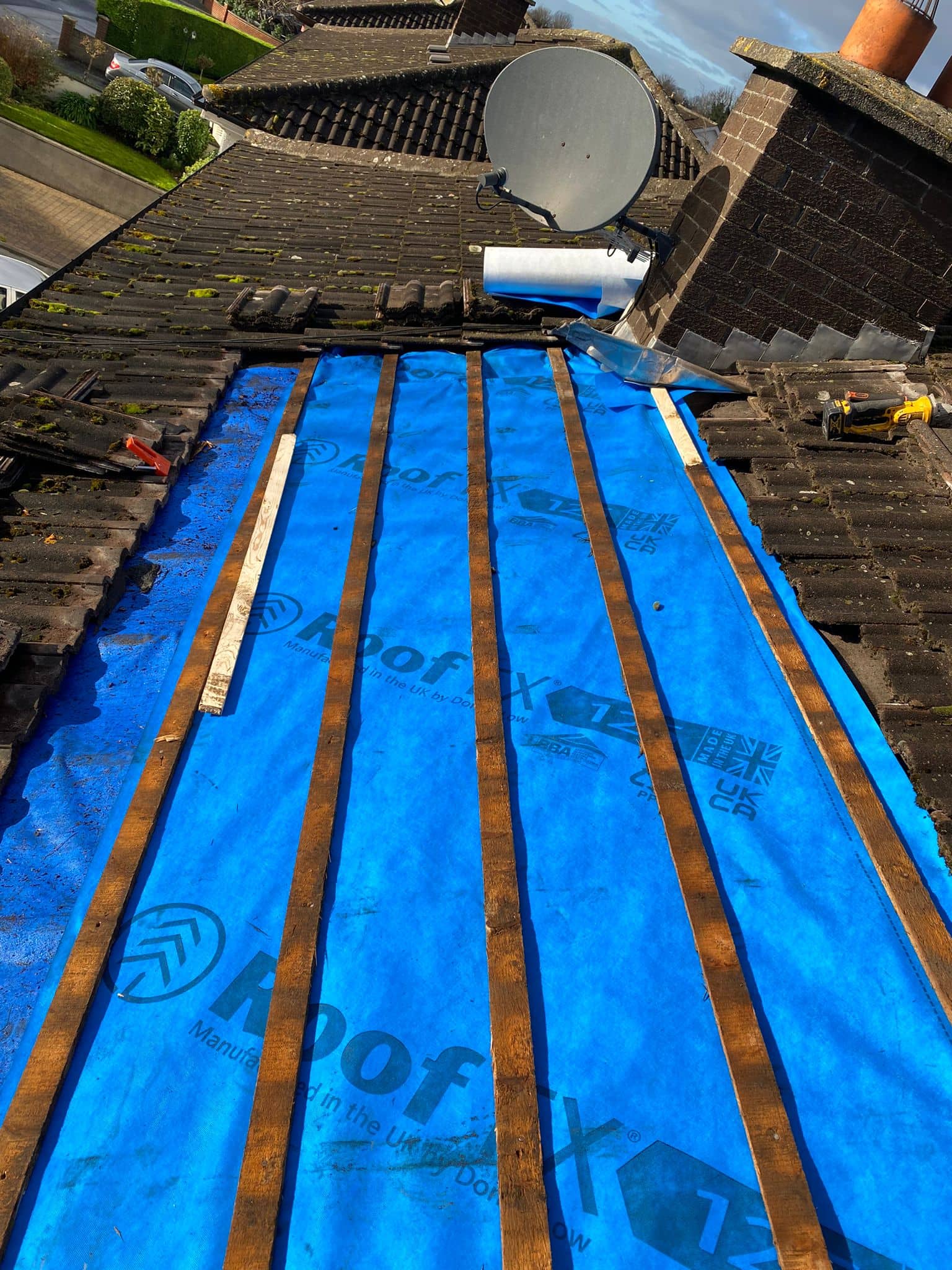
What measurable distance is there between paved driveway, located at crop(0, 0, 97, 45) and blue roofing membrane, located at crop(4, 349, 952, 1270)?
→ 48965 mm

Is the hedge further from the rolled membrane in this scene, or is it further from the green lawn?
the rolled membrane

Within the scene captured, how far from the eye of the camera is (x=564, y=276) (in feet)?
25.2

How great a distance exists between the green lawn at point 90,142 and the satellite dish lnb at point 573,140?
24513mm

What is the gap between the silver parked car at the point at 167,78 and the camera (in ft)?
112

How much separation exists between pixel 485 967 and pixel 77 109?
3936 cm

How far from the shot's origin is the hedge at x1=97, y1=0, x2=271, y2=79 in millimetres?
39844

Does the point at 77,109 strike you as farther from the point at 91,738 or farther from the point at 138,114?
the point at 91,738

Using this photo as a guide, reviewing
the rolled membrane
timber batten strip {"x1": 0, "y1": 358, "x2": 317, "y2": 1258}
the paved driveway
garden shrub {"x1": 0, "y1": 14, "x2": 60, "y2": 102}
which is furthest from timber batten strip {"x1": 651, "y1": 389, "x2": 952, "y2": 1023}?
the paved driveway

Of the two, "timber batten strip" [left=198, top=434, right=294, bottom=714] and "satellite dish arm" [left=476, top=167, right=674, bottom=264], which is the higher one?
"satellite dish arm" [left=476, top=167, right=674, bottom=264]

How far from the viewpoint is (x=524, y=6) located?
19.7m

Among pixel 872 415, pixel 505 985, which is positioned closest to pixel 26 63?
pixel 872 415

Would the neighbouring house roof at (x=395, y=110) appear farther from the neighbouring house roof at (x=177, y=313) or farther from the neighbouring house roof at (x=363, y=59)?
the neighbouring house roof at (x=177, y=313)

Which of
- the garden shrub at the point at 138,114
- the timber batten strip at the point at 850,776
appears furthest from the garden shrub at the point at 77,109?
the timber batten strip at the point at 850,776

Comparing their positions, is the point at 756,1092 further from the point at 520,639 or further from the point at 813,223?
the point at 813,223
